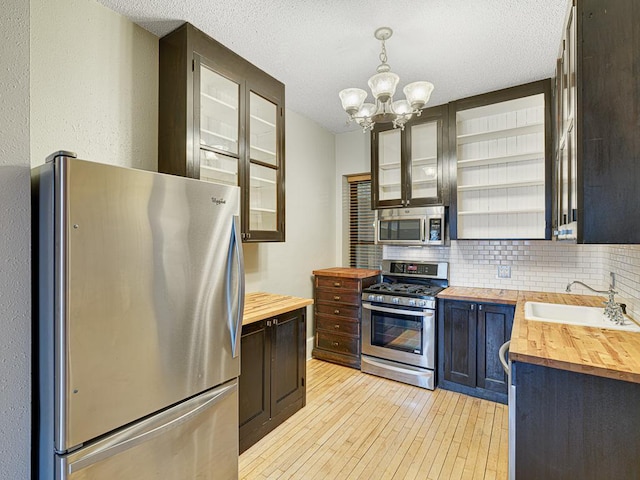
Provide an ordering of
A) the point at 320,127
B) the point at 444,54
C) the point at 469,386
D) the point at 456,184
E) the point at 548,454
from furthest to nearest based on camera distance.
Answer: the point at 320,127, the point at 456,184, the point at 469,386, the point at 444,54, the point at 548,454

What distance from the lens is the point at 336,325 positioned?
3.70m

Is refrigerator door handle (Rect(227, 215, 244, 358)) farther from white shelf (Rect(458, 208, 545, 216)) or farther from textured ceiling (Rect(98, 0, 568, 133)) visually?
white shelf (Rect(458, 208, 545, 216))

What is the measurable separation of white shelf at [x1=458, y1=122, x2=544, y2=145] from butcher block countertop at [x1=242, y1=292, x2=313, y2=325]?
230 centimetres

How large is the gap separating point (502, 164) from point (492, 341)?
1.76 m

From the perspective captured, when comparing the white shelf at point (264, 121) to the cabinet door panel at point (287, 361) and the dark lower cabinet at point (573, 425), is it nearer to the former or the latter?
the cabinet door panel at point (287, 361)

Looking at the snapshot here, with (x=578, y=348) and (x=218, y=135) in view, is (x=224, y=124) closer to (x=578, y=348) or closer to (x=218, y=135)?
(x=218, y=135)

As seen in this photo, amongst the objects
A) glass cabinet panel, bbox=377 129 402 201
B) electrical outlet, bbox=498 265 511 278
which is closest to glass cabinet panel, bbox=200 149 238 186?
glass cabinet panel, bbox=377 129 402 201

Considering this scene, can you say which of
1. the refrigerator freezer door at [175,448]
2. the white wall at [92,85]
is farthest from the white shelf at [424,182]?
the refrigerator freezer door at [175,448]

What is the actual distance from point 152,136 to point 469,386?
10.8 feet

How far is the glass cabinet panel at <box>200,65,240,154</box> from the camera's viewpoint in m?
2.21

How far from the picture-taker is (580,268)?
296 cm

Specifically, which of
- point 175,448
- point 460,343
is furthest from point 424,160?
point 175,448

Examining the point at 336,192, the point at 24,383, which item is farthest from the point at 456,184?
the point at 24,383

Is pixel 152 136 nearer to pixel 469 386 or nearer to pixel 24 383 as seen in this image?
pixel 24 383
